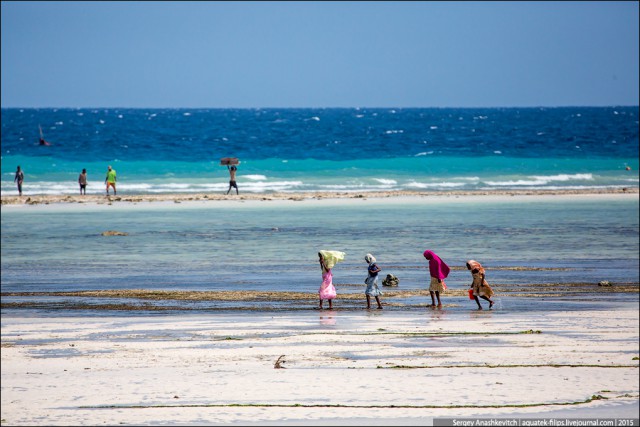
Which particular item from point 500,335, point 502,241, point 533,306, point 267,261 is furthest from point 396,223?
point 500,335

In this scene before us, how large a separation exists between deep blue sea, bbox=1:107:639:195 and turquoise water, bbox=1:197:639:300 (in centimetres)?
1285

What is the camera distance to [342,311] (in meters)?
18.4

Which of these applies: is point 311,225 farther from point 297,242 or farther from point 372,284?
point 372,284

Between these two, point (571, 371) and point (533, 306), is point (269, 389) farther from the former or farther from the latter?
point (533, 306)

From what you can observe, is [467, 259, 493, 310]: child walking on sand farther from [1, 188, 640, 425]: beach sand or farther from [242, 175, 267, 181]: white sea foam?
[242, 175, 267, 181]: white sea foam

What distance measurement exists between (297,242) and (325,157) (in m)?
52.8

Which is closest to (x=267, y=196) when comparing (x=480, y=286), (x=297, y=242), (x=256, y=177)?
(x=256, y=177)

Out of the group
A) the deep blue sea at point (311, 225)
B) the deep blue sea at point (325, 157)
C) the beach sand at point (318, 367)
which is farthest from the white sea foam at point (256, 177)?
the beach sand at point (318, 367)

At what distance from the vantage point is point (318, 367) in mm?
13508

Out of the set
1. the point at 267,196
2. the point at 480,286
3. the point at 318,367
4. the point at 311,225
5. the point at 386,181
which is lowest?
the point at 318,367

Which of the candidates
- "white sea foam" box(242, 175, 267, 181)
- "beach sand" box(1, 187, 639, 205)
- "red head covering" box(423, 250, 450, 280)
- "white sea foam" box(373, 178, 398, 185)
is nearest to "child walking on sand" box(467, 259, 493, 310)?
"red head covering" box(423, 250, 450, 280)

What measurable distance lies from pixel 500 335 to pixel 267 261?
1075 cm

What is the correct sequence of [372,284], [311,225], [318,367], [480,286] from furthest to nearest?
[311,225] < [480,286] < [372,284] < [318,367]

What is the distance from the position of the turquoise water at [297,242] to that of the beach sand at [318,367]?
177 inches
